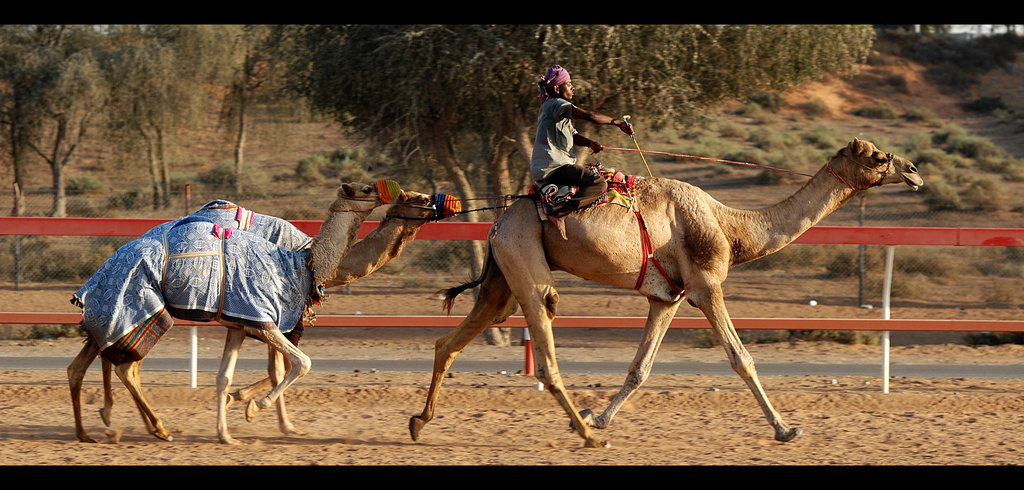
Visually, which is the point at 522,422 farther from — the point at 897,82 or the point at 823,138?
the point at 897,82

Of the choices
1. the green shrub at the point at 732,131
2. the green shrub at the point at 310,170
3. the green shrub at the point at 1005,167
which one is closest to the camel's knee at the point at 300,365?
the green shrub at the point at 310,170

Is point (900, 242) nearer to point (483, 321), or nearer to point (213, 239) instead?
point (483, 321)

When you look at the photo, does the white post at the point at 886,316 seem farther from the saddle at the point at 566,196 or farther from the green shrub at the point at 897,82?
the green shrub at the point at 897,82

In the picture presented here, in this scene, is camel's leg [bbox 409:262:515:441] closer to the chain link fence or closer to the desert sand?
the desert sand

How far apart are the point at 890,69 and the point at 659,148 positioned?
A: 18960 mm

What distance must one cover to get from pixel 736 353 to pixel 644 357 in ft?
2.29

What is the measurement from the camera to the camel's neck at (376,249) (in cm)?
757

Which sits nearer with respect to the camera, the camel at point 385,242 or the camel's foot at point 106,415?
the camel at point 385,242

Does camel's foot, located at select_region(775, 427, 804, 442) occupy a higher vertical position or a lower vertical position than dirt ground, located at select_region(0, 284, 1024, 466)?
higher

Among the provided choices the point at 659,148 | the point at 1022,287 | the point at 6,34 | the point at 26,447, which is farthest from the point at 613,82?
the point at 6,34

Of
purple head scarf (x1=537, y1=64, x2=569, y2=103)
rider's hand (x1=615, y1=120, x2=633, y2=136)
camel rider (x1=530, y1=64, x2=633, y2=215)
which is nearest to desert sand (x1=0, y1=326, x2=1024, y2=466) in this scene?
camel rider (x1=530, y1=64, x2=633, y2=215)

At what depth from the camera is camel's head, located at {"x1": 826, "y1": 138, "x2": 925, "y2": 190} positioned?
25.3 feet

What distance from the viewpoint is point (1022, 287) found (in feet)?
67.9

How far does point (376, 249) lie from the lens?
760 cm
